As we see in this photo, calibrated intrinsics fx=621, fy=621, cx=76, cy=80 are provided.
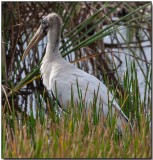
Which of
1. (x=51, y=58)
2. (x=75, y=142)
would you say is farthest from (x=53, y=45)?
(x=75, y=142)

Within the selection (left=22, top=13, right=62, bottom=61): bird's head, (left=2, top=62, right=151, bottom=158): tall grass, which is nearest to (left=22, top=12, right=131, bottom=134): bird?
(left=22, top=13, right=62, bottom=61): bird's head

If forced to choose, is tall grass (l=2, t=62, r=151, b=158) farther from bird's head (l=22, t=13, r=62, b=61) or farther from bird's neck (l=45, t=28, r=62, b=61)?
bird's head (l=22, t=13, r=62, b=61)

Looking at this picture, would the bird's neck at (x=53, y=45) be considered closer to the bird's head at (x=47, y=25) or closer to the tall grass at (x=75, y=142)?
the bird's head at (x=47, y=25)

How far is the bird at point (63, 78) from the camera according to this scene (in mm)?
4574

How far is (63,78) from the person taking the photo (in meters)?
4.87

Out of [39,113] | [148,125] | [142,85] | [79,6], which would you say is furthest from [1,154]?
[142,85]

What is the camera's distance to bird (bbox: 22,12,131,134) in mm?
4574

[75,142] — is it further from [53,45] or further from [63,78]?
[53,45]

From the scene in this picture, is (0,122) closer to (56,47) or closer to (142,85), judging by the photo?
(56,47)

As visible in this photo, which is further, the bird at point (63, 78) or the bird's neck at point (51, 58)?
the bird's neck at point (51, 58)

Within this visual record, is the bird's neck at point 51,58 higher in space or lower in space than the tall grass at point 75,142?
higher

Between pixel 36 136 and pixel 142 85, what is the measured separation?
4.58 meters

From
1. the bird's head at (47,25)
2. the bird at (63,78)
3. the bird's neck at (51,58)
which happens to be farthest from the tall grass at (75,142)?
the bird's head at (47,25)

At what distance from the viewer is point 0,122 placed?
11.9 ft
